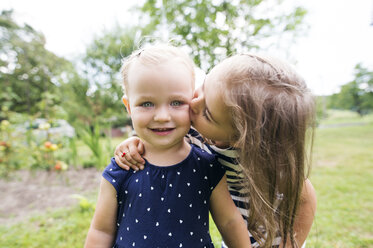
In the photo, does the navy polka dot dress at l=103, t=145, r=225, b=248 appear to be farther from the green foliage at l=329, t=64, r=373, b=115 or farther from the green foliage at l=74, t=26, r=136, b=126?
the green foliage at l=329, t=64, r=373, b=115

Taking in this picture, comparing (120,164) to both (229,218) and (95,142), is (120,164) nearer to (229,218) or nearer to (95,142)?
(229,218)

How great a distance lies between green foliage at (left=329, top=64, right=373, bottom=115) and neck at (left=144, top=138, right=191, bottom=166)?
97.4 feet

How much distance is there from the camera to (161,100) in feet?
3.01

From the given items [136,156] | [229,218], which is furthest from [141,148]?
[229,218]

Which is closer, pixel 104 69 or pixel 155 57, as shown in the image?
pixel 155 57

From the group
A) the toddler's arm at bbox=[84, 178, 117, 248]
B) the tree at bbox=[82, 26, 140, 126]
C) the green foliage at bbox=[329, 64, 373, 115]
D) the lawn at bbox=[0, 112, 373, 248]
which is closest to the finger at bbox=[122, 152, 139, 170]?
the toddler's arm at bbox=[84, 178, 117, 248]

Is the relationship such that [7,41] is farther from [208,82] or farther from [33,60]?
[208,82]

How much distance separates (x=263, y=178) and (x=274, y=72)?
0.46 m

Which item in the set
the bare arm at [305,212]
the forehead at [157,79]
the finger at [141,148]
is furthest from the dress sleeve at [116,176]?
the bare arm at [305,212]

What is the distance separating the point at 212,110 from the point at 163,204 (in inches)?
18.0

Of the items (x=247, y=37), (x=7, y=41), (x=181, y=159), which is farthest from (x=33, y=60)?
(x=181, y=159)

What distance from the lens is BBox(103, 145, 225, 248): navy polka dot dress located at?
37.0 inches

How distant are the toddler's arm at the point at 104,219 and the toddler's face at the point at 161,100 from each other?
0.31 m

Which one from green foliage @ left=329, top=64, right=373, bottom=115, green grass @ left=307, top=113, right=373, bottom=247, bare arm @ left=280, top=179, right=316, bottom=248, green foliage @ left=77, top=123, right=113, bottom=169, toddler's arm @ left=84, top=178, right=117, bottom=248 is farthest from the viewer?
green foliage @ left=329, top=64, right=373, bottom=115
